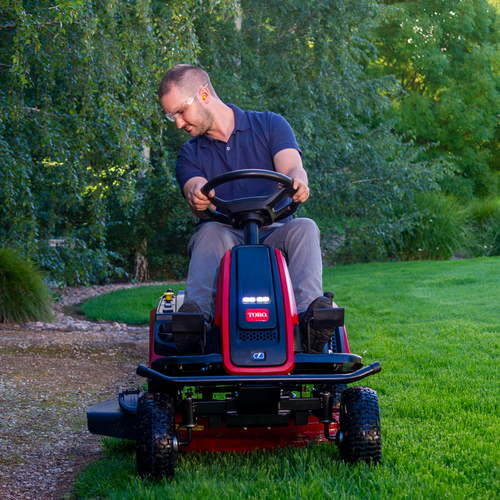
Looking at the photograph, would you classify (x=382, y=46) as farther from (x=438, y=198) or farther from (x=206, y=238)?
(x=206, y=238)

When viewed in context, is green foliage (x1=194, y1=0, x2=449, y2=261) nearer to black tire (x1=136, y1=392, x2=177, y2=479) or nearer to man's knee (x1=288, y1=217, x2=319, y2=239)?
man's knee (x1=288, y1=217, x2=319, y2=239)

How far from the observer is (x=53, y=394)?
3.75 meters

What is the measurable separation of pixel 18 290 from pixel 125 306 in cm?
170

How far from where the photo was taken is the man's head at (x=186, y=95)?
109 inches

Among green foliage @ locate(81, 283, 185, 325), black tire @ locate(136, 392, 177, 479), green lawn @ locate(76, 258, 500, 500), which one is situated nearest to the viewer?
green lawn @ locate(76, 258, 500, 500)

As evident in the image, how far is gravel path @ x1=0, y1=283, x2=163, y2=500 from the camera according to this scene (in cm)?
259

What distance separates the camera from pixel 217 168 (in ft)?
10.0

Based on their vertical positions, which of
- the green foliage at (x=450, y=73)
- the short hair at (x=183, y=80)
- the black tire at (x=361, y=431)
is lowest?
the black tire at (x=361, y=431)

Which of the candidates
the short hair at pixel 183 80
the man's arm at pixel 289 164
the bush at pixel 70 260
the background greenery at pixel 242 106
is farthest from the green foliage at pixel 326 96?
the short hair at pixel 183 80

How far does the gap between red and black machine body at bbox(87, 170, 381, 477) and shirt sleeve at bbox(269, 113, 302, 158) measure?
56 centimetres

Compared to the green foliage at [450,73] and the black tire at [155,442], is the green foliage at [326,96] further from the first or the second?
the black tire at [155,442]

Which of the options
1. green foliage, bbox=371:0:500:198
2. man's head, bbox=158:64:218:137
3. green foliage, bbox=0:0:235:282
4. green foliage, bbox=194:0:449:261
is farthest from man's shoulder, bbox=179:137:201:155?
green foliage, bbox=371:0:500:198

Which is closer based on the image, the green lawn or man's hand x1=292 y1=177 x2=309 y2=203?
the green lawn

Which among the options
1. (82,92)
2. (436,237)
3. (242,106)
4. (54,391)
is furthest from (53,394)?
A: (436,237)
